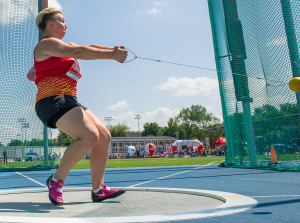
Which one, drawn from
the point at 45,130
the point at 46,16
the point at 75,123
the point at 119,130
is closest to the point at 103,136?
the point at 75,123

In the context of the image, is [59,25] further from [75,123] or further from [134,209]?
[134,209]

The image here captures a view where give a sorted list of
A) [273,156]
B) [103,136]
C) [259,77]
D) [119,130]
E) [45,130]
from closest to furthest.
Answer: [103,136], [259,77], [273,156], [45,130], [119,130]

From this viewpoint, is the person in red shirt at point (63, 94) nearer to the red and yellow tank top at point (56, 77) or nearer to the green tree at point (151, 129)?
the red and yellow tank top at point (56, 77)

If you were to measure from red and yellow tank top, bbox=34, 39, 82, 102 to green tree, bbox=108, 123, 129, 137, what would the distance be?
9324 centimetres

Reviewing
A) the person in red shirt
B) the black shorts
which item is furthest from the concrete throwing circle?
the black shorts

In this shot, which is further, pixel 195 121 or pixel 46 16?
pixel 195 121

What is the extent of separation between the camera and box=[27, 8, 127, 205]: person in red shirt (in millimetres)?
2680

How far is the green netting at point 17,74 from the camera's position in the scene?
443 inches

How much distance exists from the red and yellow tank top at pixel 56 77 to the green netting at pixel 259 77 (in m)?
4.74

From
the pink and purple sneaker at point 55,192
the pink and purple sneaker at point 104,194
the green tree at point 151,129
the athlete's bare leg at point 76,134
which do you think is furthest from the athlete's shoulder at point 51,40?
the green tree at point 151,129

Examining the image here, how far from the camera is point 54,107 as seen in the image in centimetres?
267

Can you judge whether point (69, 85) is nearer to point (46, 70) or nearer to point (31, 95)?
point (46, 70)

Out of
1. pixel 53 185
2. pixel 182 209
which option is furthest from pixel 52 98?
pixel 182 209

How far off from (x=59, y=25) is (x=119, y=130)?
9413 centimetres
